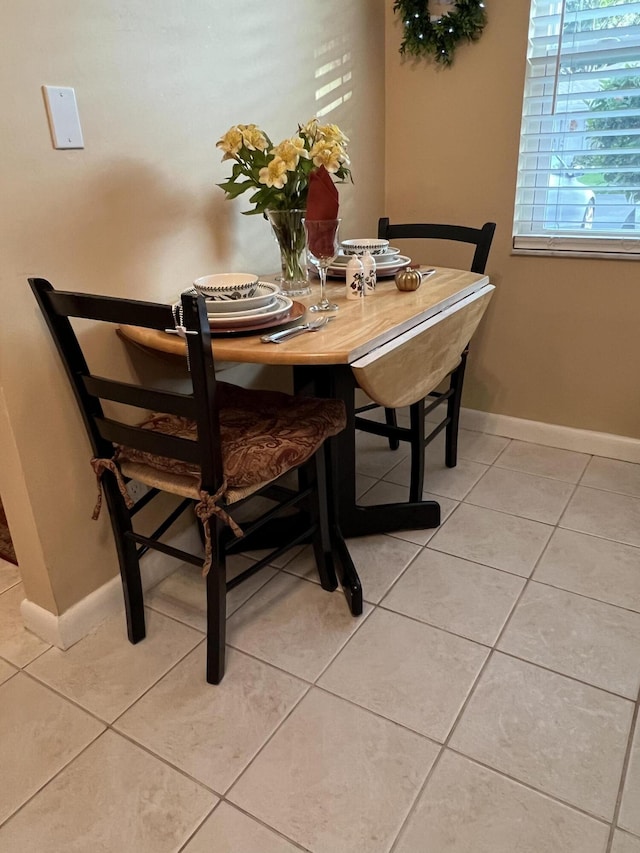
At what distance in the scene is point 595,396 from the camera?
2.47 meters

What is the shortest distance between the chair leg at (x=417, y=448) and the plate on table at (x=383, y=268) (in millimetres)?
436

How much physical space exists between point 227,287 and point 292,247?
0.38 metres

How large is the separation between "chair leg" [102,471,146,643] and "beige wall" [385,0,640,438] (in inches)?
68.3

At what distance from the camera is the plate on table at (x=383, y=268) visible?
6.56 feet

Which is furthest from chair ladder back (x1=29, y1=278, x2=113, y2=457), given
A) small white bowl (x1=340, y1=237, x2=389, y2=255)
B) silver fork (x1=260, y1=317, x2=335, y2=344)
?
small white bowl (x1=340, y1=237, x2=389, y2=255)

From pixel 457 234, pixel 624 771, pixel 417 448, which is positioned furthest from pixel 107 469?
pixel 457 234

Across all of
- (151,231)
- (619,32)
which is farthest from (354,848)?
(619,32)

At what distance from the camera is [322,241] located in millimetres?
1674

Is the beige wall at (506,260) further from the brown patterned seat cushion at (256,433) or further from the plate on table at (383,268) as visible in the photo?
the brown patterned seat cushion at (256,433)

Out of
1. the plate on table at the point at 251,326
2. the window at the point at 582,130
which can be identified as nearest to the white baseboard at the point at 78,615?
the plate on table at the point at 251,326

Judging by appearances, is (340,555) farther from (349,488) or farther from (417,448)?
(417,448)

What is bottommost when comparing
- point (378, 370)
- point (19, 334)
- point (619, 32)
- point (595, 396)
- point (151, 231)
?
point (595, 396)

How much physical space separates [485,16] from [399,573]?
2.01m

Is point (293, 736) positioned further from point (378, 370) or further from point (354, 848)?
point (378, 370)
